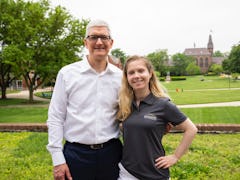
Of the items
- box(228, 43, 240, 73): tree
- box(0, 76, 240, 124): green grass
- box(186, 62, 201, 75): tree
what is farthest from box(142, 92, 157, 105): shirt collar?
box(186, 62, 201, 75): tree

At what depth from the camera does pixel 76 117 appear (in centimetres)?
263

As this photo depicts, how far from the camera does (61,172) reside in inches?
103

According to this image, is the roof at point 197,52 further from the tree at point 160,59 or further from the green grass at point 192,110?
the green grass at point 192,110

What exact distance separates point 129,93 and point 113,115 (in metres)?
0.27

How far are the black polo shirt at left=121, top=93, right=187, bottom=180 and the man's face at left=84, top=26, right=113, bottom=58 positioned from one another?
64 centimetres

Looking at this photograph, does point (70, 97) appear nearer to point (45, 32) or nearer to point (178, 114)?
point (178, 114)

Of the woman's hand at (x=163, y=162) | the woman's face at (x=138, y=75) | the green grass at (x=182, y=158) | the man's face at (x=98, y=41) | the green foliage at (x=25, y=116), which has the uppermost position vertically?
the man's face at (x=98, y=41)

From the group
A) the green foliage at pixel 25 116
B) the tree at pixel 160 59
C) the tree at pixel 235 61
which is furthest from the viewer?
the tree at pixel 160 59

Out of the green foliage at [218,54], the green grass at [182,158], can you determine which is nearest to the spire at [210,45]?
the green foliage at [218,54]

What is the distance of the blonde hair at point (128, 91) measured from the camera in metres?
2.58

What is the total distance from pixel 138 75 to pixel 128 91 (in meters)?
0.19

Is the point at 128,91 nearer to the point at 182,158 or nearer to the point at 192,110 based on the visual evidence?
the point at 182,158

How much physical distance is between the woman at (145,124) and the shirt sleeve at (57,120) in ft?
1.86

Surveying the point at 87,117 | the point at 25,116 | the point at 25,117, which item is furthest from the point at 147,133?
the point at 25,116
